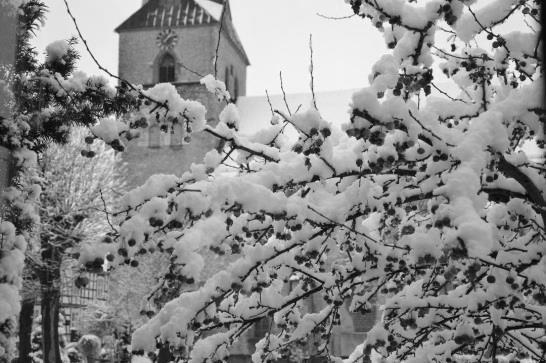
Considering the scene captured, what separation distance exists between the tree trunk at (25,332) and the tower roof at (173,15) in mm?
16099

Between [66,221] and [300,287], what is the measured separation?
1695cm

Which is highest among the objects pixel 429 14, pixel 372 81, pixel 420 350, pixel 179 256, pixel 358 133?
pixel 429 14

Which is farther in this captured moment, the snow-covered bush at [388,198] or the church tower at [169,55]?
the church tower at [169,55]

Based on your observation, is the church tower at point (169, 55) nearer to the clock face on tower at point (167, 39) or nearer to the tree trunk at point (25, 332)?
the clock face on tower at point (167, 39)

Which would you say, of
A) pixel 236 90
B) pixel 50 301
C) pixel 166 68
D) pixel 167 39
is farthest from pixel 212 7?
pixel 50 301

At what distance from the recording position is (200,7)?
30672 mm

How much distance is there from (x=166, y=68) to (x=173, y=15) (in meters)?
2.78

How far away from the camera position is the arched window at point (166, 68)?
3044 centimetres

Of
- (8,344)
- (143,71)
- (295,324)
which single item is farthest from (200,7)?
(295,324)

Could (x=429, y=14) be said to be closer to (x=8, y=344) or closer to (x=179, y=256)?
(x=179, y=256)

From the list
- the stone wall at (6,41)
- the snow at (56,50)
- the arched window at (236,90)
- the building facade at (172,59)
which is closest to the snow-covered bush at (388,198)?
the snow at (56,50)

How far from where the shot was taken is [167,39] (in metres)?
30.5

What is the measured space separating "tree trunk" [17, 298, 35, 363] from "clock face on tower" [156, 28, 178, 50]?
1511 centimetres

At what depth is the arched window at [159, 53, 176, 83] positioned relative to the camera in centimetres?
3044
